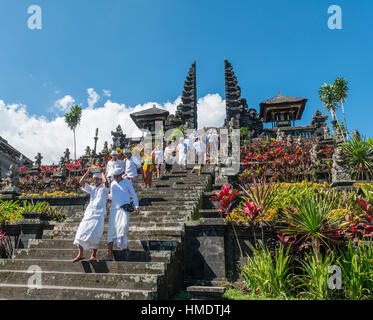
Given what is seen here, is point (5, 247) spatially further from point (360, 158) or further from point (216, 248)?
point (360, 158)

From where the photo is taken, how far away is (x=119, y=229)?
13.9ft

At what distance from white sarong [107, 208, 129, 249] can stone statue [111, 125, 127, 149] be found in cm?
2136

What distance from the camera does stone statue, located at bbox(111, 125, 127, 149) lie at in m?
25.0

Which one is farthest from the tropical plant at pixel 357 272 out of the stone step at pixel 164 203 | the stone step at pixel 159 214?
the stone step at pixel 164 203

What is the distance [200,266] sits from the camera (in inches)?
190

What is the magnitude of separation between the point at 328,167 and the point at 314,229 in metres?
5.60

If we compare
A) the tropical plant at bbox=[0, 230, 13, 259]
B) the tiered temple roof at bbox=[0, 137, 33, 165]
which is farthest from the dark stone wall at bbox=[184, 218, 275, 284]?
the tiered temple roof at bbox=[0, 137, 33, 165]

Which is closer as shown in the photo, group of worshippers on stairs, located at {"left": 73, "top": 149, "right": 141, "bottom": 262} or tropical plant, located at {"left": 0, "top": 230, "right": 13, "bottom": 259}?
group of worshippers on stairs, located at {"left": 73, "top": 149, "right": 141, "bottom": 262}

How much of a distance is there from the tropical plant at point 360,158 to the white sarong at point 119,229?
862cm

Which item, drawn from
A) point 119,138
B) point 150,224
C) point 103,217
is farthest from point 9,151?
point 103,217

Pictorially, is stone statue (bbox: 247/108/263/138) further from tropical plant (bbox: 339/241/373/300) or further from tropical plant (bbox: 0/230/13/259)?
tropical plant (bbox: 0/230/13/259)
